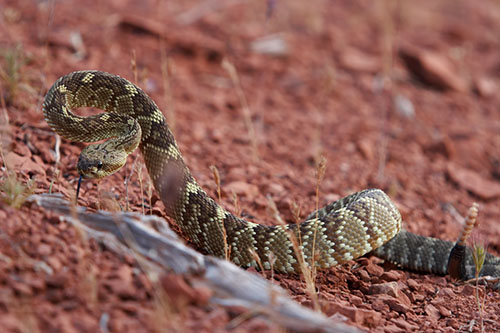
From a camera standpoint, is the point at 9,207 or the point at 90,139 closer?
the point at 9,207

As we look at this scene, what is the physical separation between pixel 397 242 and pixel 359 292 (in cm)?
110

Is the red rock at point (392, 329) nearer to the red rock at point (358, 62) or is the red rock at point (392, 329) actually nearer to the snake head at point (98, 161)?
the snake head at point (98, 161)

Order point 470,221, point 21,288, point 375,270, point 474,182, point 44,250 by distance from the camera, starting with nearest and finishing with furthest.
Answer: point 21,288
point 44,250
point 470,221
point 375,270
point 474,182

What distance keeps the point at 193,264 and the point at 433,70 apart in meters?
9.60

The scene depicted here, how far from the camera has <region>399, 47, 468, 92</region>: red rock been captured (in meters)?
12.4

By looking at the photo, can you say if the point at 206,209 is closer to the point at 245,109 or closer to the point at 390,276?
the point at 390,276

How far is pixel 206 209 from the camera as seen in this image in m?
5.87

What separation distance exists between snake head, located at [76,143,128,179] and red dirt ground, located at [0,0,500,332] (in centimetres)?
24

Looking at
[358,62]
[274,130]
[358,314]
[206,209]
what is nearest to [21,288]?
[206,209]

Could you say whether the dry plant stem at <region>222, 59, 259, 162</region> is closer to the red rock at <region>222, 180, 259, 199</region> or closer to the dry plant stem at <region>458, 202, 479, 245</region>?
the red rock at <region>222, 180, 259, 199</region>

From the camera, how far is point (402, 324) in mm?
4836

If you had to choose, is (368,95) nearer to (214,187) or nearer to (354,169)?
(354,169)

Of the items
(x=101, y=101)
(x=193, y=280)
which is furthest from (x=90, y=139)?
(x=193, y=280)

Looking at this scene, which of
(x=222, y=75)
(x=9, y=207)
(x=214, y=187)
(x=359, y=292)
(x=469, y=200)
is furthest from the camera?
(x=222, y=75)
